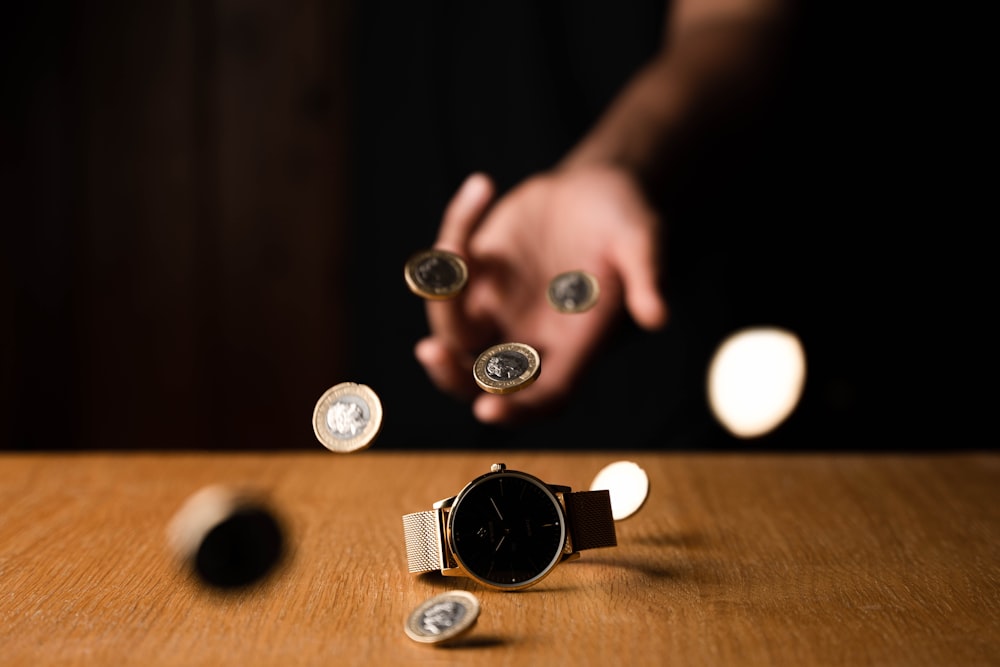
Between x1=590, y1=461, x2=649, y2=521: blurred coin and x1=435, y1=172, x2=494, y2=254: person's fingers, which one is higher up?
x1=435, y1=172, x2=494, y2=254: person's fingers

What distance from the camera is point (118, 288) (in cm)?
244

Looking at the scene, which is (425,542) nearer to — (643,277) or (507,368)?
(507,368)

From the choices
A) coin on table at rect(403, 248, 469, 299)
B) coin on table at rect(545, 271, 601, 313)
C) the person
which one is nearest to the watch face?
coin on table at rect(403, 248, 469, 299)

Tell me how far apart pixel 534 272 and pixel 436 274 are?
501mm

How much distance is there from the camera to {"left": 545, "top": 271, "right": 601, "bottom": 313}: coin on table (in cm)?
138

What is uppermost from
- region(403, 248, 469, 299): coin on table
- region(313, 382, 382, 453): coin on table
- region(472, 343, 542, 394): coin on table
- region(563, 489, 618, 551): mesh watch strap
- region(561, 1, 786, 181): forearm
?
region(561, 1, 786, 181): forearm

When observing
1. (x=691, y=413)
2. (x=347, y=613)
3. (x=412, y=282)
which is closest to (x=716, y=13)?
(x=691, y=413)

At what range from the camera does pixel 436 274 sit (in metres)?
1.27

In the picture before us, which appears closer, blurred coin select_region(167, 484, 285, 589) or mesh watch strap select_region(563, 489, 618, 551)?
blurred coin select_region(167, 484, 285, 589)

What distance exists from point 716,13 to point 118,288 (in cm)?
162

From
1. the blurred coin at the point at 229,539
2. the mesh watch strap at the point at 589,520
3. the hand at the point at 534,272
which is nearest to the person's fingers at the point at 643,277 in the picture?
the hand at the point at 534,272

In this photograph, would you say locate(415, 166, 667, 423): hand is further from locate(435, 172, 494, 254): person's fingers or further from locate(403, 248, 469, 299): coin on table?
locate(403, 248, 469, 299): coin on table

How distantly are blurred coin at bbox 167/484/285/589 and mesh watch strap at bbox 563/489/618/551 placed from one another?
1.01ft

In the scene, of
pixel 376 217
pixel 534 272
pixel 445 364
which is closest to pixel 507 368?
pixel 445 364
